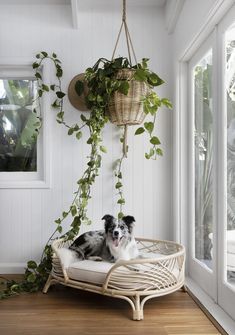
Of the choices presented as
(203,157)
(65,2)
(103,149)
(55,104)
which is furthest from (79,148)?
(65,2)

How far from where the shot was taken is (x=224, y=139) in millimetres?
2059

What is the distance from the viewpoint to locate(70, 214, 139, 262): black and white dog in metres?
2.29

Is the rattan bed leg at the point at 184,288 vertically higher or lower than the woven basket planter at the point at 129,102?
lower

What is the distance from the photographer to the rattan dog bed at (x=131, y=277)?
206cm

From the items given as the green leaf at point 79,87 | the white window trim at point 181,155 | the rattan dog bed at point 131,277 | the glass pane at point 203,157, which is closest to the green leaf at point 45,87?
Answer: the green leaf at point 79,87

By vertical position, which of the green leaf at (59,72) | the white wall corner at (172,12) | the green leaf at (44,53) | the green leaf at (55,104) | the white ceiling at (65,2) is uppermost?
the white ceiling at (65,2)

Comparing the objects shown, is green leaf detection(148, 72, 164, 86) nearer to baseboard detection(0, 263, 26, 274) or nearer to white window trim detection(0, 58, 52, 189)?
white window trim detection(0, 58, 52, 189)

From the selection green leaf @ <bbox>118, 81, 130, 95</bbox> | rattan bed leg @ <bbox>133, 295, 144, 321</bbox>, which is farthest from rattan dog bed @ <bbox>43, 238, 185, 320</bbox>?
green leaf @ <bbox>118, 81, 130, 95</bbox>

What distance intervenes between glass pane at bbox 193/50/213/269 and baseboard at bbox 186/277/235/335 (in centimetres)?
19

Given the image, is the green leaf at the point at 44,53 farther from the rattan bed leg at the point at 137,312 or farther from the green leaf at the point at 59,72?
the rattan bed leg at the point at 137,312

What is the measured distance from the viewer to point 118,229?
2283 millimetres

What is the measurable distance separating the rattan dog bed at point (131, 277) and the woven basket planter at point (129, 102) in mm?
929

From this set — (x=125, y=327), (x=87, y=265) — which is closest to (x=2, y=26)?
(x=87, y=265)

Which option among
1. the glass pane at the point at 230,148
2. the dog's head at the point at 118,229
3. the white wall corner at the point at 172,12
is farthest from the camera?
the white wall corner at the point at 172,12
